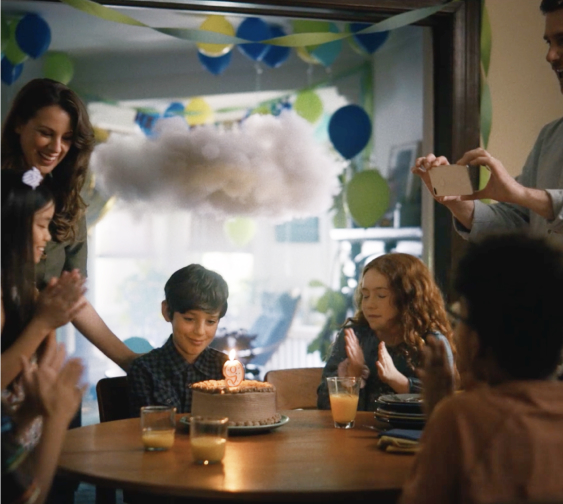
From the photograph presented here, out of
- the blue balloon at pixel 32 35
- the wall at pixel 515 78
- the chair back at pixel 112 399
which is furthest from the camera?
the blue balloon at pixel 32 35

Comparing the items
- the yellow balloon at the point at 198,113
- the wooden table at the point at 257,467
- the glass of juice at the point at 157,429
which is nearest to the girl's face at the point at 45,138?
the wooden table at the point at 257,467

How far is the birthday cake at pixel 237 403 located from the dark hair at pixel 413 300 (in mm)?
843

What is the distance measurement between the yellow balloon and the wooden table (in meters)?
3.06

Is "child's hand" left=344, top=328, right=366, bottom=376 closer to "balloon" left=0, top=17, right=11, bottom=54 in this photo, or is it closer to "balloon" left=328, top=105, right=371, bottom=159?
"balloon" left=328, top=105, right=371, bottom=159

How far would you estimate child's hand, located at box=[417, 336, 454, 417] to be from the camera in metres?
1.51

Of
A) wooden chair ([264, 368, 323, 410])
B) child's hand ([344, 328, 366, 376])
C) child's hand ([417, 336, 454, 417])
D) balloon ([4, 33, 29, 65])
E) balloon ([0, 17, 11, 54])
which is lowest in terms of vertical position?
wooden chair ([264, 368, 323, 410])

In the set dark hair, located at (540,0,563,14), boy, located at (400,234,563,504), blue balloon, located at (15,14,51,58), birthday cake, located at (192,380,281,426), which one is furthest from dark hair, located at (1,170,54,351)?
blue balloon, located at (15,14,51,58)

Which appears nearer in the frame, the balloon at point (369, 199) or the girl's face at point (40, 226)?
the girl's face at point (40, 226)

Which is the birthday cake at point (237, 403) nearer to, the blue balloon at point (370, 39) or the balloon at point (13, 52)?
the blue balloon at point (370, 39)

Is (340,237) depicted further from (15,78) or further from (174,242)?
(15,78)

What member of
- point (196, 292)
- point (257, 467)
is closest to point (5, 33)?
point (196, 292)

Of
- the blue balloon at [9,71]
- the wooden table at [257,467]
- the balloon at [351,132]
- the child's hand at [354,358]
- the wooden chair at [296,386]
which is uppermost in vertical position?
the blue balloon at [9,71]

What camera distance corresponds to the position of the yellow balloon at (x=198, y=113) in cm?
475

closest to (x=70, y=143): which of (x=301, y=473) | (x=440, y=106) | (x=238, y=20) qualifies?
(x=301, y=473)
